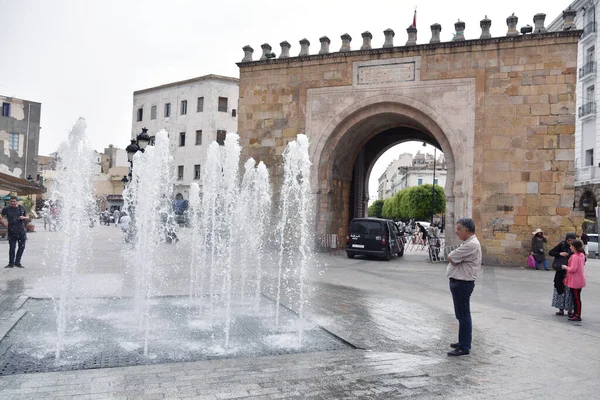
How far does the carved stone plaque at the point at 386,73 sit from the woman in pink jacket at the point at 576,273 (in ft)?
33.8

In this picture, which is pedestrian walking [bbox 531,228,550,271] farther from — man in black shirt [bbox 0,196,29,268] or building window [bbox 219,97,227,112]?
building window [bbox 219,97,227,112]

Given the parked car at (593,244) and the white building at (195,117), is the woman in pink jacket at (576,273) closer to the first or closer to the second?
the parked car at (593,244)

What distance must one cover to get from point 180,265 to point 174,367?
335 inches

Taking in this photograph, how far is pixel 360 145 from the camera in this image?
19.6 metres

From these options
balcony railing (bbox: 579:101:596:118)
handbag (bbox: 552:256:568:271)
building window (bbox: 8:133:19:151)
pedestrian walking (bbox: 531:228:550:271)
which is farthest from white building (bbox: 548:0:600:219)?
building window (bbox: 8:133:19:151)

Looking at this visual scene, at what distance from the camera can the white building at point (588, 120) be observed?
29922 mm

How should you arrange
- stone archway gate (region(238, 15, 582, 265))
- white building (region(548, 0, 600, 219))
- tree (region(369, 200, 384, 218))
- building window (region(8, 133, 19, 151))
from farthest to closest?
tree (region(369, 200, 384, 218)) → building window (region(8, 133, 19, 151)) → white building (region(548, 0, 600, 219)) → stone archway gate (region(238, 15, 582, 265))

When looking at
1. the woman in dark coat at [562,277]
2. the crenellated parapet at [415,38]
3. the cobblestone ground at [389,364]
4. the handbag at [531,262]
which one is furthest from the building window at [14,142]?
the woman in dark coat at [562,277]

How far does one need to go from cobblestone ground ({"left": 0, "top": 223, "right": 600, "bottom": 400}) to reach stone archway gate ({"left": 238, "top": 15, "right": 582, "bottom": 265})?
21.8 ft

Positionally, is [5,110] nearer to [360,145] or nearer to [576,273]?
[360,145]

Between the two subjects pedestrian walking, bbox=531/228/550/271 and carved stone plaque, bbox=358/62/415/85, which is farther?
carved stone plaque, bbox=358/62/415/85

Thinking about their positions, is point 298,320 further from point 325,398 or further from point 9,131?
point 9,131

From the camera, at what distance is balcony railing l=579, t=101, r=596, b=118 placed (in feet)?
98.9

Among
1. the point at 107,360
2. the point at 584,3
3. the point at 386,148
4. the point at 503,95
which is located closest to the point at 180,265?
the point at 107,360
